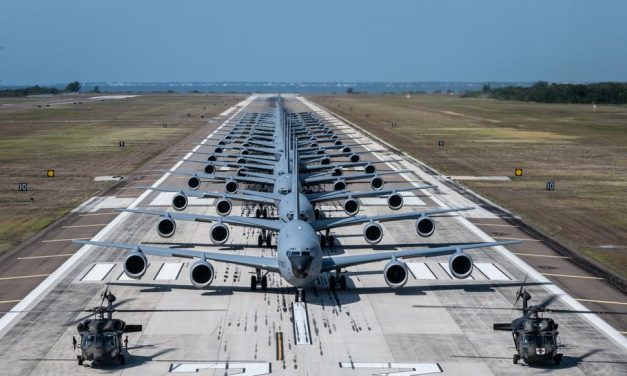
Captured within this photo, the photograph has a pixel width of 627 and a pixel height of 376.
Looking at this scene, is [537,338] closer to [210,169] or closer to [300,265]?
[300,265]

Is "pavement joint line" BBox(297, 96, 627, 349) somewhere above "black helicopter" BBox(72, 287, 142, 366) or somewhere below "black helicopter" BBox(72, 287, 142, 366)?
below

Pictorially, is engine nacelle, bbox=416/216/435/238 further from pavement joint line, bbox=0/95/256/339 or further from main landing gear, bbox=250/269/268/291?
pavement joint line, bbox=0/95/256/339

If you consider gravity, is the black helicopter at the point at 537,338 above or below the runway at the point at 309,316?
above

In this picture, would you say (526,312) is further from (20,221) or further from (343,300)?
(20,221)

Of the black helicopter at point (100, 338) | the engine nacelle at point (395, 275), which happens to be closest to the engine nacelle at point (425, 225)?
the engine nacelle at point (395, 275)

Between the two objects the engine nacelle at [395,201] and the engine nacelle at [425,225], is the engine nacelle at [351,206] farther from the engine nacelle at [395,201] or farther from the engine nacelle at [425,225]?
the engine nacelle at [425,225]

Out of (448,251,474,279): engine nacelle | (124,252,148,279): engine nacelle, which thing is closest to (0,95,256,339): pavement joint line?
(124,252,148,279): engine nacelle
